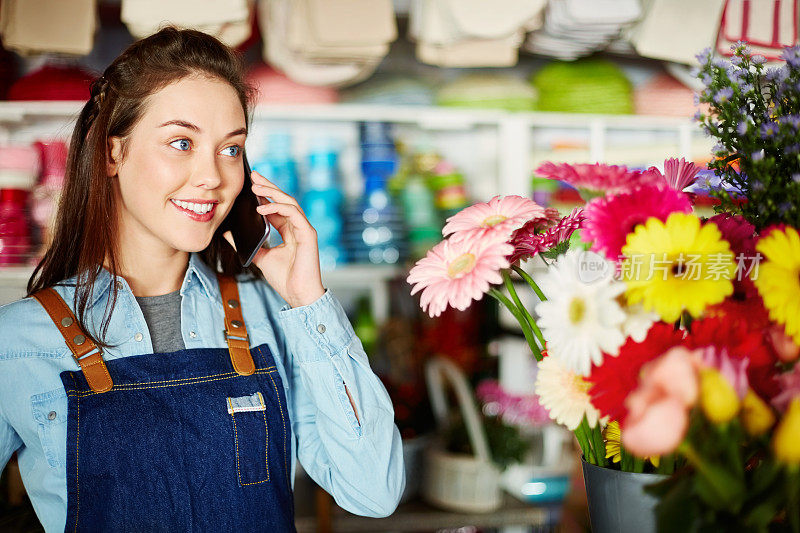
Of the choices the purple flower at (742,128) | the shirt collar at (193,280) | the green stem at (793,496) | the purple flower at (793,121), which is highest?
the purple flower at (793,121)

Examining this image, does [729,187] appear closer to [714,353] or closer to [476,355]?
[714,353]

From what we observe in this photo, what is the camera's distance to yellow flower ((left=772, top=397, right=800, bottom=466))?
0.51 metres

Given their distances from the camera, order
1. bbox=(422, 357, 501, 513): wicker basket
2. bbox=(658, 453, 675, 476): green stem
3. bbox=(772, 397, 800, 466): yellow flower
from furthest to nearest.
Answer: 1. bbox=(422, 357, 501, 513): wicker basket
2. bbox=(658, 453, 675, 476): green stem
3. bbox=(772, 397, 800, 466): yellow flower

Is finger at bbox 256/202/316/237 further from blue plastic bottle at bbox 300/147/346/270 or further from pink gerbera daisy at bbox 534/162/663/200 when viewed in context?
blue plastic bottle at bbox 300/147/346/270

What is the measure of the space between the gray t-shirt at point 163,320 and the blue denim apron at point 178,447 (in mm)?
50

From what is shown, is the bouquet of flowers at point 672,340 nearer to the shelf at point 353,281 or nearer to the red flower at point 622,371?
the red flower at point 622,371

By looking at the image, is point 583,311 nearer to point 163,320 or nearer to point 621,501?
point 621,501

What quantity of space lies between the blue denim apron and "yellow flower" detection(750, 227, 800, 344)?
768 millimetres

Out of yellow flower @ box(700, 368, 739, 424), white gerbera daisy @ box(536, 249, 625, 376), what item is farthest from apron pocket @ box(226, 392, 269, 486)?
yellow flower @ box(700, 368, 739, 424)

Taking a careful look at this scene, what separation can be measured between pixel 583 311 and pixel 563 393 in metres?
0.09

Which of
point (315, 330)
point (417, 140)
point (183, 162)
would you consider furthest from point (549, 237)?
point (417, 140)

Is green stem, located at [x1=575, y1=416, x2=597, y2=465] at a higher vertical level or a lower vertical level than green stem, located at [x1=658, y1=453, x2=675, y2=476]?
lower

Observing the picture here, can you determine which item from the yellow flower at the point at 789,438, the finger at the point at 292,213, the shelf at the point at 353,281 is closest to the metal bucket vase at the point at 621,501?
the yellow flower at the point at 789,438

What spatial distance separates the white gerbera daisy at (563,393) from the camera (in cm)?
64
